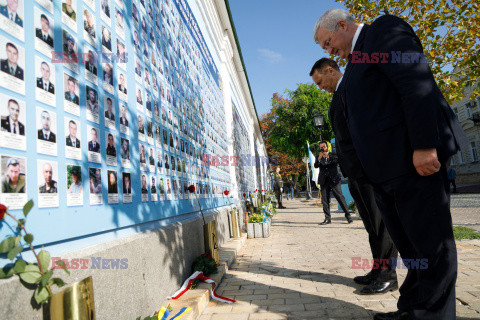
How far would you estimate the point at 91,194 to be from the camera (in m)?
2.06

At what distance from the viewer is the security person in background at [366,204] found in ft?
10.5

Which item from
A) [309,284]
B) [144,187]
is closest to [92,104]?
[144,187]

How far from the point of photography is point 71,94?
1.95 m

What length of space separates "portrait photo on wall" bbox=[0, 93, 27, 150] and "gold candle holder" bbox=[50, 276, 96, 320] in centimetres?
69

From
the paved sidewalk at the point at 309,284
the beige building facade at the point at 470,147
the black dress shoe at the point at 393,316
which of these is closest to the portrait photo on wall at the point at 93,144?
the paved sidewalk at the point at 309,284

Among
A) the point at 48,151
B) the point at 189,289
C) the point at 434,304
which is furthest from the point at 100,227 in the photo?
the point at 434,304

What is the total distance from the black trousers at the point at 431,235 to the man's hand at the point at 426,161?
0.08m

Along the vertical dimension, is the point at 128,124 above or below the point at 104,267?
above

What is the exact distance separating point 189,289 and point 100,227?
1500 mm

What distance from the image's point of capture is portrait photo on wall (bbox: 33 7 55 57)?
67.2 inches

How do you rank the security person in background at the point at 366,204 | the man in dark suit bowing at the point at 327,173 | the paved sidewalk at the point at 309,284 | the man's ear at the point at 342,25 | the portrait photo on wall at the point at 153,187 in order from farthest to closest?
1. the man in dark suit bowing at the point at 327,173
2. the security person in background at the point at 366,204
3. the portrait photo on wall at the point at 153,187
4. the paved sidewalk at the point at 309,284
5. the man's ear at the point at 342,25

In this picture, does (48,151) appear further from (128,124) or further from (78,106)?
(128,124)

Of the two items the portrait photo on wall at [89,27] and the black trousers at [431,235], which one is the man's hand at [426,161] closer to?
the black trousers at [431,235]

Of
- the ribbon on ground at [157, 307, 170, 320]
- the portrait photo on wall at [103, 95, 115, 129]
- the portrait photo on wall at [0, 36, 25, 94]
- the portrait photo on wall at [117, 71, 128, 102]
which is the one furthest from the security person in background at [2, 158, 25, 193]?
the ribbon on ground at [157, 307, 170, 320]
